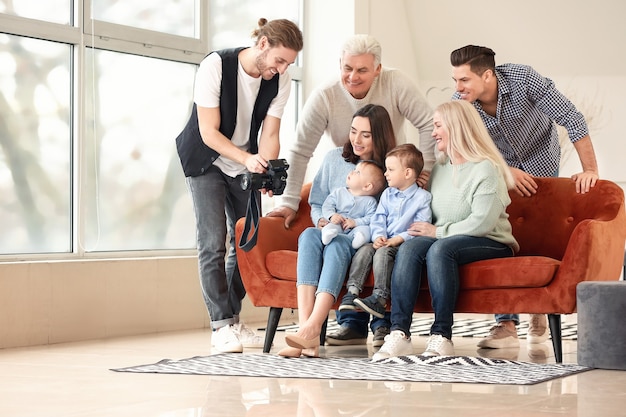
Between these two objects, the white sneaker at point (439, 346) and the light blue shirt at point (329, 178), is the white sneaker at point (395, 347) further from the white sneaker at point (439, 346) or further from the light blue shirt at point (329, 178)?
the light blue shirt at point (329, 178)

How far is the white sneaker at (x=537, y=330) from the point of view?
180 inches

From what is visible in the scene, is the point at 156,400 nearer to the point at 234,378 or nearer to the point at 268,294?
the point at 234,378

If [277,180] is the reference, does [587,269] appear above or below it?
below

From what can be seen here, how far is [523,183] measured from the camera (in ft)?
13.3

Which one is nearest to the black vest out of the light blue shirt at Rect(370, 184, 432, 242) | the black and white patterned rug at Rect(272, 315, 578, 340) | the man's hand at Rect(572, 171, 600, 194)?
the light blue shirt at Rect(370, 184, 432, 242)

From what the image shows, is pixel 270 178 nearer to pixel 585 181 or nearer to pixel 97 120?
pixel 585 181

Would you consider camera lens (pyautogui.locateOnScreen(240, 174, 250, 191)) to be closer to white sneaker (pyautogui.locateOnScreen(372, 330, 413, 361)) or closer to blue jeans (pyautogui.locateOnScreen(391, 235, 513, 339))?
blue jeans (pyautogui.locateOnScreen(391, 235, 513, 339))

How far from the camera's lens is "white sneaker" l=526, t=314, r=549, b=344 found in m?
4.57

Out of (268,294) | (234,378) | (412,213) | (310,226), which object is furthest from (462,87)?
(234,378)

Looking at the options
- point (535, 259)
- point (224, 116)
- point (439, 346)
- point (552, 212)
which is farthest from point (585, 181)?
point (224, 116)

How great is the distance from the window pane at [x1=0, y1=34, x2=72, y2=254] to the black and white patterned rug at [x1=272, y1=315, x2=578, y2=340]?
4.46 ft

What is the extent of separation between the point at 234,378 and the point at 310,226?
1.29 m

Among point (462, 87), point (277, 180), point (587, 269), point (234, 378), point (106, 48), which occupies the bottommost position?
point (234, 378)

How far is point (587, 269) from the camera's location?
351cm
